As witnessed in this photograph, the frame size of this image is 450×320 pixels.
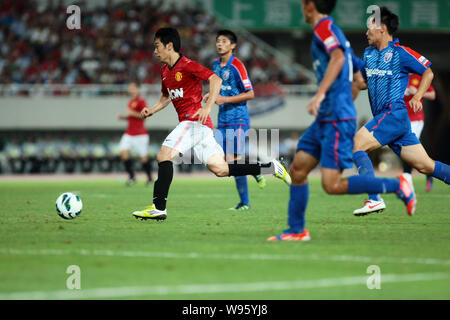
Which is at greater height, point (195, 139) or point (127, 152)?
point (195, 139)

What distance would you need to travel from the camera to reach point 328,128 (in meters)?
7.26

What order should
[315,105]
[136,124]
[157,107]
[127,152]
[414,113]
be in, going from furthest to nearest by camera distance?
1. [136,124]
2. [127,152]
3. [414,113]
4. [157,107]
5. [315,105]

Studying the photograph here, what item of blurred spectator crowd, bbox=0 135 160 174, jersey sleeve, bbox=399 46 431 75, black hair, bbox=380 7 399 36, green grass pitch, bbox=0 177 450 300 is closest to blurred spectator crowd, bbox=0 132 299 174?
blurred spectator crowd, bbox=0 135 160 174

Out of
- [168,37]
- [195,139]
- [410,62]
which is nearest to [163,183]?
[195,139]

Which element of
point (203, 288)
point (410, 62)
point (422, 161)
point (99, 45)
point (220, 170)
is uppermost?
point (99, 45)

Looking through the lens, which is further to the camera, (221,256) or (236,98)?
(236,98)

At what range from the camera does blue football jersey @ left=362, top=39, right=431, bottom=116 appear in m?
9.77

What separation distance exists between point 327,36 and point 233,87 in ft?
16.4

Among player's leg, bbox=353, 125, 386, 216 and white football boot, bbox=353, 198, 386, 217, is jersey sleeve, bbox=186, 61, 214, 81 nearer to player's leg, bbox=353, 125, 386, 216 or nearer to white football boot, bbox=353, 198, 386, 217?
player's leg, bbox=353, 125, 386, 216

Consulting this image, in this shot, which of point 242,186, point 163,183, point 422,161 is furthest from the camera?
point 242,186

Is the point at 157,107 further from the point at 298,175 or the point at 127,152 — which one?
the point at 127,152
